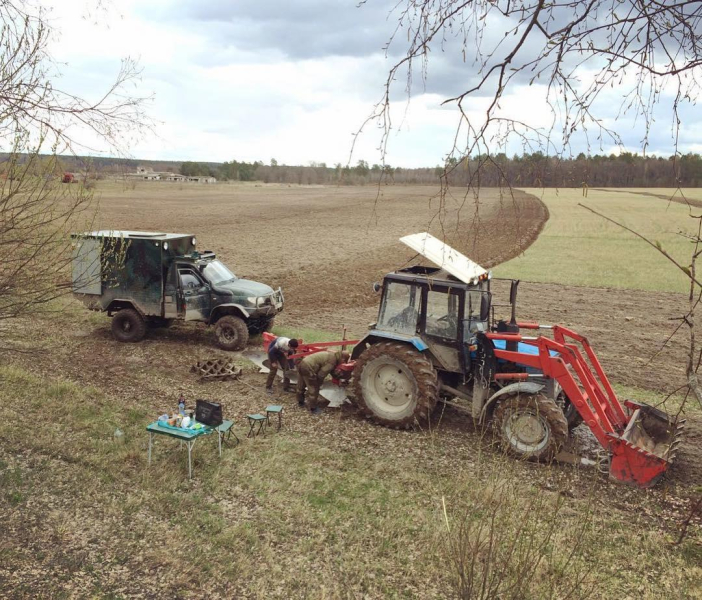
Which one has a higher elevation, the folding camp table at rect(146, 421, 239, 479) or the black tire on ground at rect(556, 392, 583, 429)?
the black tire on ground at rect(556, 392, 583, 429)

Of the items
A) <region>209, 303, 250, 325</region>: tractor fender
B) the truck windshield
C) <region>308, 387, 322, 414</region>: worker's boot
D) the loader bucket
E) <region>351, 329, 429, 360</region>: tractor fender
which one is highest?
the truck windshield

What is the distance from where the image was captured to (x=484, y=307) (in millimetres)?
8992

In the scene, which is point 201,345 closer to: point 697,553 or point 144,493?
point 144,493

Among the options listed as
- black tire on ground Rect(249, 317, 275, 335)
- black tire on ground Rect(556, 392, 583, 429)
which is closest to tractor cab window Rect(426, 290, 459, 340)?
black tire on ground Rect(556, 392, 583, 429)

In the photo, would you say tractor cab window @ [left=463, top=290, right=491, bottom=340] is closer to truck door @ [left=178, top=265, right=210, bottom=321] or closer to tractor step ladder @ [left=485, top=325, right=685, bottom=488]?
tractor step ladder @ [left=485, top=325, right=685, bottom=488]

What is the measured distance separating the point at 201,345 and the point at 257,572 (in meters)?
8.49

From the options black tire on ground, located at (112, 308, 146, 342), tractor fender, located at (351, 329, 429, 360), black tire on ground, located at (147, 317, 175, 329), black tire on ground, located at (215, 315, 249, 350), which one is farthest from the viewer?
black tire on ground, located at (147, 317, 175, 329)

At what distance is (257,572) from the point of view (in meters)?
5.62

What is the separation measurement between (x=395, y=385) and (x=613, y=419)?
3173 millimetres

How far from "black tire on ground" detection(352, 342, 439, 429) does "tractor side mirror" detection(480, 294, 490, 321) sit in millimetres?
1132

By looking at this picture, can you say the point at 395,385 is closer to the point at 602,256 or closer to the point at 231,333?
the point at 231,333

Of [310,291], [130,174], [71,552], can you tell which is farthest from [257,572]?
[310,291]

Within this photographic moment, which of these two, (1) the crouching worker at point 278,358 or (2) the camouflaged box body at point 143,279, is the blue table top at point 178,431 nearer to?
(1) the crouching worker at point 278,358

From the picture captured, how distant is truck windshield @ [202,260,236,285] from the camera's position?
13766mm
